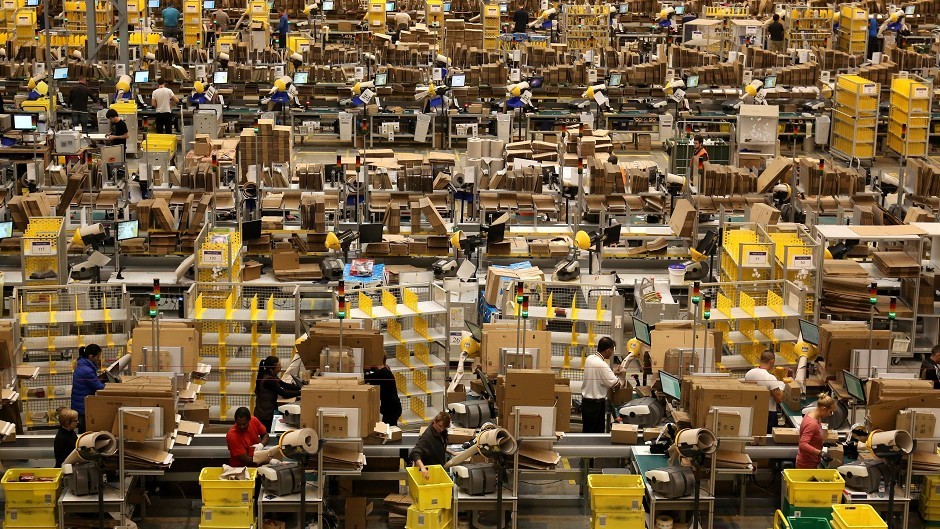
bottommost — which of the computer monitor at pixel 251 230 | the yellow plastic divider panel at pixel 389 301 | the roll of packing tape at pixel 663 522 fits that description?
the roll of packing tape at pixel 663 522

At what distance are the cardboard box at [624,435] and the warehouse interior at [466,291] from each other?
1.6 inches

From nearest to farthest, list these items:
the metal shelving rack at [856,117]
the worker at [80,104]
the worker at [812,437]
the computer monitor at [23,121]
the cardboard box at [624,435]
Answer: the worker at [812,437] → the cardboard box at [624,435] → the computer monitor at [23,121] → the metal shelving rack at [856,117] → the worker at [80,104]

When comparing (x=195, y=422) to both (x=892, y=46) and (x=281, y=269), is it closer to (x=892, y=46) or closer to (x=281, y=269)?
(x=281, y=269)

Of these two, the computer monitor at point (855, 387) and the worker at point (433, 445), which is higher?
the computer monitor at point (855, 387)

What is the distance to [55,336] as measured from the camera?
1652 centimetres

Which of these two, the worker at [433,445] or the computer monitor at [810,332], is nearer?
the worker at [433,445]

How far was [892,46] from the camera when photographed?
34031 mm

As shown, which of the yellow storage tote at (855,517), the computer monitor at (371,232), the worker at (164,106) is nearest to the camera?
the yellow storage tote at (855,517)

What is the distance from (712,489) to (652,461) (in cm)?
64

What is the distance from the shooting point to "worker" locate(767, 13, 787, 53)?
34594mm

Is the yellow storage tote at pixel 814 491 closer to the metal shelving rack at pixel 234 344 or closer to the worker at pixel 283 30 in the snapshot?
the metal shelving rack at pixel 234 344

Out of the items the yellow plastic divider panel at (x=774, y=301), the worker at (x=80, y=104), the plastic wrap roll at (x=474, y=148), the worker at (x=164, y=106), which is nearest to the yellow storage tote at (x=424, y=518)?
the yellow plastic divider panel at (x=774, y=301)

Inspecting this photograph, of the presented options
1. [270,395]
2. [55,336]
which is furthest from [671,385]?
[55,336]

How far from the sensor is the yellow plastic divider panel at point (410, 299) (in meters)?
16.0
